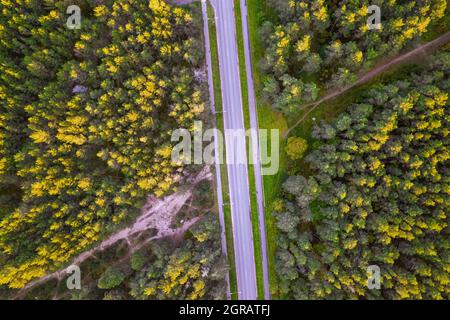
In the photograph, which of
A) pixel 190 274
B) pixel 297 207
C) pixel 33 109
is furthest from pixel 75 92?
pixel 297 207

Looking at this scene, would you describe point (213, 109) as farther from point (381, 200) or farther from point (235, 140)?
point (381, 200)

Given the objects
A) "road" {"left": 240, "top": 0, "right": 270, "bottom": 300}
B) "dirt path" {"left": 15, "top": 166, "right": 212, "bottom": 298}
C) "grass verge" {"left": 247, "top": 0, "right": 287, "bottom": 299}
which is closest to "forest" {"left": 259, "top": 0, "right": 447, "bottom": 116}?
"grass verge" {"left": 247, "top": 0, "right": 287, "bottom": 299}

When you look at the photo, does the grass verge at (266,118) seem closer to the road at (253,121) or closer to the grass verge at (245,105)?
the road at (253,121)

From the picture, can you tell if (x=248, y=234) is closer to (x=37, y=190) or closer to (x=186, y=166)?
(x=186, y=166)

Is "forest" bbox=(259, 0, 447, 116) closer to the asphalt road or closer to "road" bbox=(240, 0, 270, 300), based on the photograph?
"road" bbox=(240, 0, 270, 300)

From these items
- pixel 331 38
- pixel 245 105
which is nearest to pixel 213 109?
pixel 245 105

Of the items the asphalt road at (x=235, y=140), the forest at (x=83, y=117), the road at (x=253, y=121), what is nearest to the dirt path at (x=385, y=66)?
the road at (x=253, y=121)

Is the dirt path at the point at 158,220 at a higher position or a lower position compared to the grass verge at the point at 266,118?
lower
